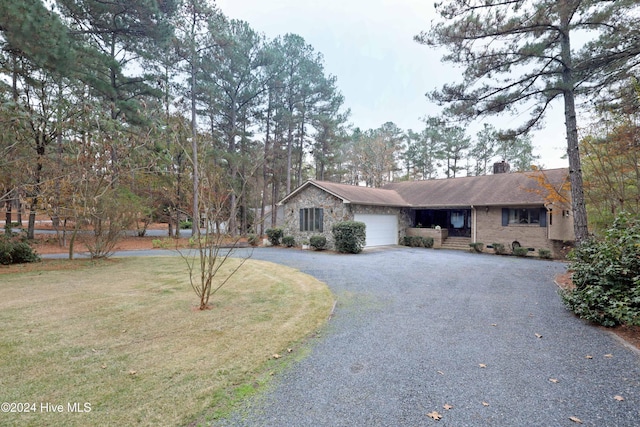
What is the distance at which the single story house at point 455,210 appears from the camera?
1338cm

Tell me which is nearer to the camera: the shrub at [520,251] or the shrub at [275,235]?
the shrub at [520,251]

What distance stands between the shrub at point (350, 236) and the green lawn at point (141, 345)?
679 cm

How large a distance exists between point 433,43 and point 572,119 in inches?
183

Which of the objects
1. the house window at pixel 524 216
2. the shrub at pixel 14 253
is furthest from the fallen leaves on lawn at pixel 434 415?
the house window at pixel 524 216

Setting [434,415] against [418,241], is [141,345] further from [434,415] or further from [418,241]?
[418,241]

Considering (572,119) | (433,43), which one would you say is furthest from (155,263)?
(572,119)

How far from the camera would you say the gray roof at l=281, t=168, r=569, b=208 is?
565 inches

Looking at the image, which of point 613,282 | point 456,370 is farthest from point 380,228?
point 456,370

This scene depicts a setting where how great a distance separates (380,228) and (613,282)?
40.1 ft

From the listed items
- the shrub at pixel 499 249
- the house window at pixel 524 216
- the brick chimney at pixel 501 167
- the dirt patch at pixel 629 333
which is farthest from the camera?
the brick chimney at pixel 501 167

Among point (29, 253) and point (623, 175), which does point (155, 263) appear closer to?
point (29, 253)

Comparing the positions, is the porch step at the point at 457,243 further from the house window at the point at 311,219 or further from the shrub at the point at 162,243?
the shrub at the point at 162,243


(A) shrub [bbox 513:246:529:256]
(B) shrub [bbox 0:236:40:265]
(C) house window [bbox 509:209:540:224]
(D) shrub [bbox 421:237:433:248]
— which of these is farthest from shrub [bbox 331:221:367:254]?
(B) shrub [bbox 0:236:40:265]

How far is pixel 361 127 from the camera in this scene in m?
36.5
